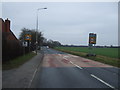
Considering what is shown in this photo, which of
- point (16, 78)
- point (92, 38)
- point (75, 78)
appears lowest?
point (75, 78)

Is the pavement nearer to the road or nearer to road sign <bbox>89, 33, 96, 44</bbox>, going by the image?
the road

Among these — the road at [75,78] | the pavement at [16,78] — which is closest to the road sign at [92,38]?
the road at [75,78]

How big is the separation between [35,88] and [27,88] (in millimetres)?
397

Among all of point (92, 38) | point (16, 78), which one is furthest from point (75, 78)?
point (92, 38)

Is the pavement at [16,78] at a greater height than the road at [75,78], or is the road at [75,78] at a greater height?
the pavement at [16,78]

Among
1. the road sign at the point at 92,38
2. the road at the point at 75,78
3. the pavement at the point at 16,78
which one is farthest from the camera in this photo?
the road sign at the point at 92,38

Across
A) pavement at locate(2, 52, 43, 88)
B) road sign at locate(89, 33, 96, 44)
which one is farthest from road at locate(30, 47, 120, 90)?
road sign at locate(89, 33, 96, 44)

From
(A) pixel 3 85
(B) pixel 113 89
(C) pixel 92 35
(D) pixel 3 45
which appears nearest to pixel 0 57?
(D) pixel 3 45

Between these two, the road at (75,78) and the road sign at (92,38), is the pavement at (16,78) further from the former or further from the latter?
the road sign at (92,38)

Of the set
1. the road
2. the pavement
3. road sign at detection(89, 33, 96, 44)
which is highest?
road sign at detection(89, 33, 96, 44)

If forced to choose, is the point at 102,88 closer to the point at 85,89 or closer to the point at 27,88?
the point at 85,89

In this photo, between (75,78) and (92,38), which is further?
(92,38)

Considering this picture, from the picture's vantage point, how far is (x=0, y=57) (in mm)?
16766

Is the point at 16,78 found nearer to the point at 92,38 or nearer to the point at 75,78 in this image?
the point at 75,78
